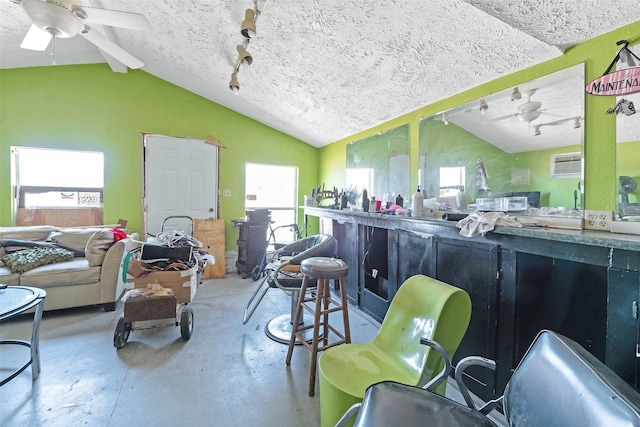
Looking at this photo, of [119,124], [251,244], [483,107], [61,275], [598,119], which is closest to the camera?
[598,119]

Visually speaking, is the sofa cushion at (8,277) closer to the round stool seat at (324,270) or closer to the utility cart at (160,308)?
the utility cart at (160,308)

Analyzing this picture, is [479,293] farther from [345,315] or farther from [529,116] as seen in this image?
[529,116]

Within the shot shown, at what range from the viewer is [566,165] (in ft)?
5.21

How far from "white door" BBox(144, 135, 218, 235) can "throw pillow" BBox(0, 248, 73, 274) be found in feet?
4.10

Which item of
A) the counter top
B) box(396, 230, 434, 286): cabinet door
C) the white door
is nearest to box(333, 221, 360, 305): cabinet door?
the counter top

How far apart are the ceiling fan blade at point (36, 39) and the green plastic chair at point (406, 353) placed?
309 centimetres

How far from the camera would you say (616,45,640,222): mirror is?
1.32 meters

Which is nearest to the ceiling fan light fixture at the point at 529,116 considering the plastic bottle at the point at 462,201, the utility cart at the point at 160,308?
the plastic bottle at the point at 462,201

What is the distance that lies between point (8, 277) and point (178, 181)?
7.20ft

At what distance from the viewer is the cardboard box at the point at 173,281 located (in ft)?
8.03

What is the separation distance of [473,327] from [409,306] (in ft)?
1.81

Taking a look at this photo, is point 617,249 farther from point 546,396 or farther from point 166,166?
point 166,166

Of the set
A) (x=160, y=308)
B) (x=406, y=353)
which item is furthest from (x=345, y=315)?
(x=160, y=308)

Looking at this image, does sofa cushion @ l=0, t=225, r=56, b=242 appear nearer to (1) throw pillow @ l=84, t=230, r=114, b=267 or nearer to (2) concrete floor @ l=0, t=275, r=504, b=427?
(1) throw pillow @ l=84, t=230, r=114, b=267
